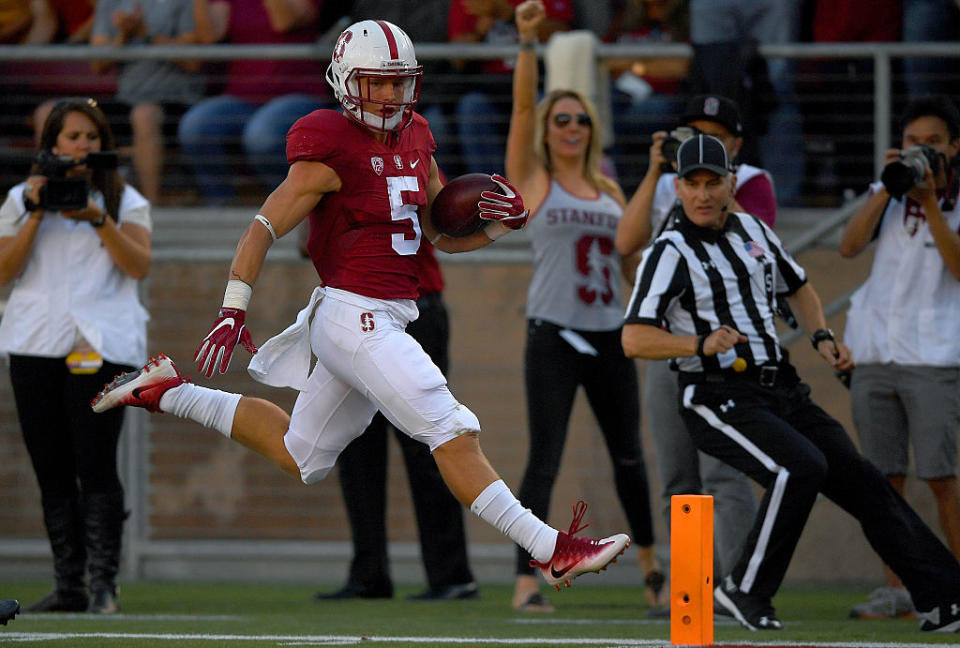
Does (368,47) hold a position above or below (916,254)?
above

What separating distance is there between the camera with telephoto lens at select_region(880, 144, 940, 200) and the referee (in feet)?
1.87

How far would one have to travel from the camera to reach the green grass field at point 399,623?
4754 mm

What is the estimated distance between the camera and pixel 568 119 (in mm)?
6387

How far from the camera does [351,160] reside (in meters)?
4.68

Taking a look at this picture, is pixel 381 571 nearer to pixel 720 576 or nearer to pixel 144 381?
pixel 720 576

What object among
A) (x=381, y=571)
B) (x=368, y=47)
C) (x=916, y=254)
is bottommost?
(x=381, y=571)

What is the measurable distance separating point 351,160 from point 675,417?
1.90 m

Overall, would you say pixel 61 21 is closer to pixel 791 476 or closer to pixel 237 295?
pixel 237 295

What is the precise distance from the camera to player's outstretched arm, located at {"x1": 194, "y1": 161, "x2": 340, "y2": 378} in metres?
4.34

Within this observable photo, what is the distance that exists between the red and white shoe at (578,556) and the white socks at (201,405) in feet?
3.86

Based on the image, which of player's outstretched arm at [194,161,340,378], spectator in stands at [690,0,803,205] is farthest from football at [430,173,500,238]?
spectator in stands at [690,0,803,205]

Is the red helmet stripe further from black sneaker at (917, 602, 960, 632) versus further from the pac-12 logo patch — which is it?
black sneaker at (917, 602, 960, 632)

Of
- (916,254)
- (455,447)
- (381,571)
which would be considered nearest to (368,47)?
(455,447)

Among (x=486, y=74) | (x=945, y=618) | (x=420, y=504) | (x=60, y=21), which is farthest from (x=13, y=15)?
(x=945, y=618)
